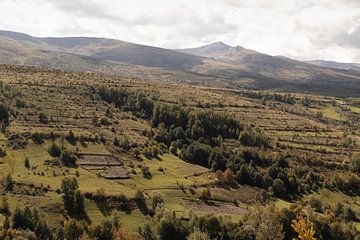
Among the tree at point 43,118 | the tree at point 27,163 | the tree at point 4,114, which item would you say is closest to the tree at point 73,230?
the tree at point 27,163

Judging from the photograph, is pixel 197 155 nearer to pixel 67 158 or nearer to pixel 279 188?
pixel 279 188

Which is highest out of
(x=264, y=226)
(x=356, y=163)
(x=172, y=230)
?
(x=264, y=226)

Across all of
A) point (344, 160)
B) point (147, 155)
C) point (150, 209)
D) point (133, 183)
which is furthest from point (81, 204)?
point (344, 160)

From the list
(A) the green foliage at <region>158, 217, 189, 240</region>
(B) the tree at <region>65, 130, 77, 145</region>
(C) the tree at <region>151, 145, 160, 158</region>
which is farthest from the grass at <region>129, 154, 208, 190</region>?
(A) the green foliage at <region>158, 217, 189, 240</region>

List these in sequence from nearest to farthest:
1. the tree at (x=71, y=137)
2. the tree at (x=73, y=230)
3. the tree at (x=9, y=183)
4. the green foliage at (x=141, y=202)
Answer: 1. the tree at (x=73, y=230)
2. the tree at (x=9, y=183)
3. the green foliage at (x=141, y=202)
4. the tree at (x=71, y=137)

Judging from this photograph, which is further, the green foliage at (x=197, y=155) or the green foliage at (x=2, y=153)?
the green foliage at (x=197, y=155)

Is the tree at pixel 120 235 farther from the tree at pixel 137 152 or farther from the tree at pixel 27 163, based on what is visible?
the tree at pixel 137 152

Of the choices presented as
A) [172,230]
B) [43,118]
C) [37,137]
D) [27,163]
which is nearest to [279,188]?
[172,230]

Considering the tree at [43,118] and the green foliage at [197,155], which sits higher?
the tree at [43,118]

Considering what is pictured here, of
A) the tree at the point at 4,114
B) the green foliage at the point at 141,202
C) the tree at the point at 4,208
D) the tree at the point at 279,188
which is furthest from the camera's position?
the tree at the point at 4,114

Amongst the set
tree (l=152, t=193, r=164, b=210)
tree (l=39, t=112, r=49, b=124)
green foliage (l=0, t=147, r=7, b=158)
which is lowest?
tree (l=152, t=193, r=164, b=210)

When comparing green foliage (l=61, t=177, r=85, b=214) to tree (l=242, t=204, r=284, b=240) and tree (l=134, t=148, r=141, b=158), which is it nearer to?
tree (l=242, t=204, r=284, b=240)
